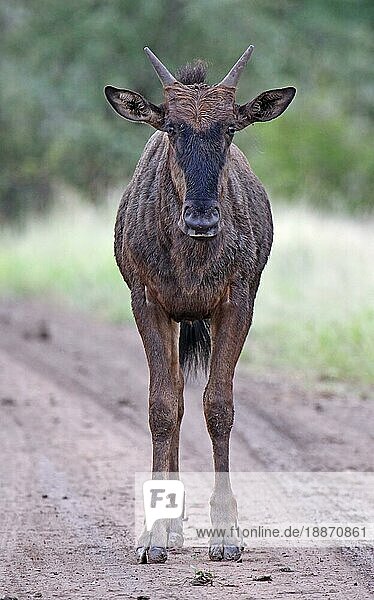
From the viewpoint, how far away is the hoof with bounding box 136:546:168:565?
5953mm

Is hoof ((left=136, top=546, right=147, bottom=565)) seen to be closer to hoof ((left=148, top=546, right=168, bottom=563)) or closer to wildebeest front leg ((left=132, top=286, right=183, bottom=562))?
hoof ((left=148, top=546, right=168, bottom=563))

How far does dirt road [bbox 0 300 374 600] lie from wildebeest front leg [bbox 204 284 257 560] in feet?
0.84

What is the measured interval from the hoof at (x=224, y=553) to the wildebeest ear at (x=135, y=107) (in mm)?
2015

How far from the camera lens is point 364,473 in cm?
802

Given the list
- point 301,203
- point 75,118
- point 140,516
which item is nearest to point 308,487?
point 140,516

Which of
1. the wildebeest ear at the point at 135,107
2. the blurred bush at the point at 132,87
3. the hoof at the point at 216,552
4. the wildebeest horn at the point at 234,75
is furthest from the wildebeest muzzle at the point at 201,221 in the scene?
the blurred bush at the point at 132,87

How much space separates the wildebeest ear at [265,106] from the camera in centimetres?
648

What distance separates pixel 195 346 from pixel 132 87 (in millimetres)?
24933

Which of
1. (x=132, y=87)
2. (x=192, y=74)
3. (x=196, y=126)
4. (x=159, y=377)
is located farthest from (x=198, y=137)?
(x=132, y=87)

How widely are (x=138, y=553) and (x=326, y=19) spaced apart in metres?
32.2

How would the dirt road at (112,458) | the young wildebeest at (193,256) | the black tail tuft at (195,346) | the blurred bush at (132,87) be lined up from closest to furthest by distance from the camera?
→ the dirt road at (112,458), the young wildebeest at (193,256), the black tail tuft at (195,346), the blurred bush at (132,87)

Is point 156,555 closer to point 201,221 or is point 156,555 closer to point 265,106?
point 201,221

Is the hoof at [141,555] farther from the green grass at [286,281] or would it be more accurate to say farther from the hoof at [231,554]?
the green grass at [286,281]

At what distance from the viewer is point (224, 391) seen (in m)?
6.42
